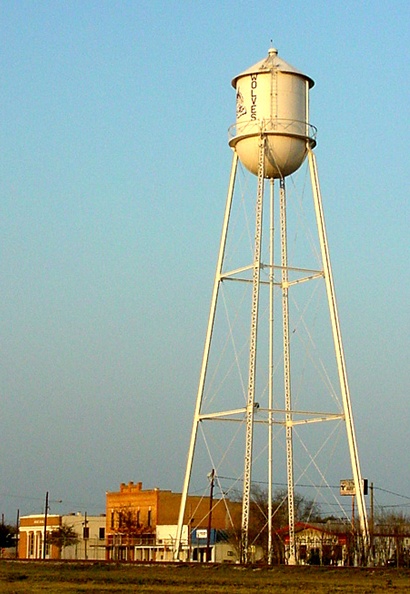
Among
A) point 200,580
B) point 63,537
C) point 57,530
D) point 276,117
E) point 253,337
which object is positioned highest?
point 276,117

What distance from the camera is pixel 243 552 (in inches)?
1763

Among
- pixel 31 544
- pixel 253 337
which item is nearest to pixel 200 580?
pixel 253 337

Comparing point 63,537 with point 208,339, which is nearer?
point 208,339

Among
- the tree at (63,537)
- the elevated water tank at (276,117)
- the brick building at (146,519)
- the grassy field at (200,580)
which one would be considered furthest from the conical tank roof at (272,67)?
the tree at (63,537)

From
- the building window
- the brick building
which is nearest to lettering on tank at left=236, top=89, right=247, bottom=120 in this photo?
the brick building

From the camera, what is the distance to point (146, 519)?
Result: 78.2m

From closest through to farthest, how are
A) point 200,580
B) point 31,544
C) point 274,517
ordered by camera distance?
point 200,580 < point 274,517 < point 31,544

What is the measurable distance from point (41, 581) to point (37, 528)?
55.9m

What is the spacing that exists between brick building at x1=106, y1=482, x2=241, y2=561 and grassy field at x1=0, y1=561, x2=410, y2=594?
34.8 meters

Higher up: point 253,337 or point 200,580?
point 253,337

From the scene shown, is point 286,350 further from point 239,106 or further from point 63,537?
point 63,537

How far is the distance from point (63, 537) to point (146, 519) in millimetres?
6652

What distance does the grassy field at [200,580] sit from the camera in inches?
1067

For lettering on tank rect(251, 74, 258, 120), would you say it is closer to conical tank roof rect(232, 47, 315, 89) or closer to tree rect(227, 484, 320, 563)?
conical tank roof rect(232, 47, 315, 89)
